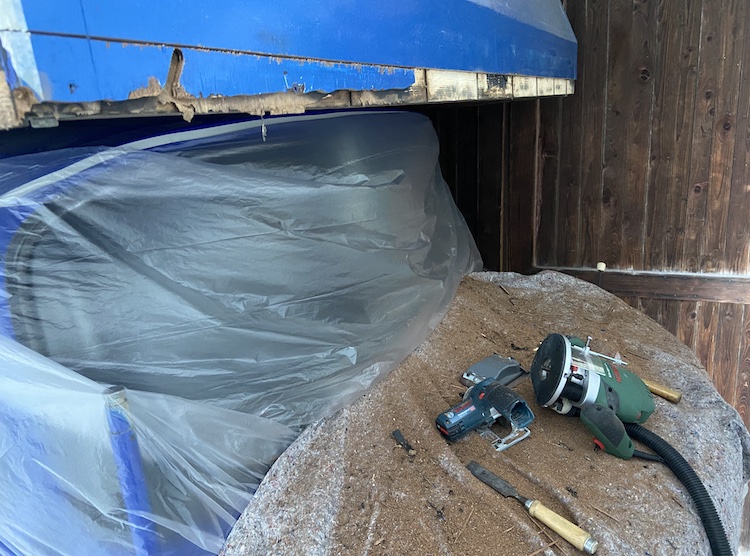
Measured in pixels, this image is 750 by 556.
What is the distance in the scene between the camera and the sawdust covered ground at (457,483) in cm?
106

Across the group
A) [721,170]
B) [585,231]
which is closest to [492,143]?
[585,231]

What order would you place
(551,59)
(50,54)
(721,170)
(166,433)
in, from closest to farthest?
(50,54), (166,433), (551,59), (721,170)

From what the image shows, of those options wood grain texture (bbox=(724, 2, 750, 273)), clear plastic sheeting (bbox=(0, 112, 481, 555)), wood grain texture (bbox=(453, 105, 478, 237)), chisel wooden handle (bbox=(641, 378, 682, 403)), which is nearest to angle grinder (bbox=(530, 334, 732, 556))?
chisel wooden handle (bbox=(641, 378, 682, 403))

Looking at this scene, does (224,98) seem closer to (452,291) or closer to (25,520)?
(25,520)

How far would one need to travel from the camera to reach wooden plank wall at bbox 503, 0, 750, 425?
2297 millimetres

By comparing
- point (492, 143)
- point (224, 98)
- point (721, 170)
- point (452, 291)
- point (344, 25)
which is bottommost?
point (452, 291)

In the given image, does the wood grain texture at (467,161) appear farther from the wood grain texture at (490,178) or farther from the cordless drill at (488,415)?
the cordless drill at (488,415)

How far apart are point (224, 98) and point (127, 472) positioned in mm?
647

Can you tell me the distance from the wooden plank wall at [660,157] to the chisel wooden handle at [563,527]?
70.0 inches

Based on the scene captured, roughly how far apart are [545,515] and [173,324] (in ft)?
2.86

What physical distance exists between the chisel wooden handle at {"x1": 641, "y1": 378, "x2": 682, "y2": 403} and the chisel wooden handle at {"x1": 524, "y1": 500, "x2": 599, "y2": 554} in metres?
0.73

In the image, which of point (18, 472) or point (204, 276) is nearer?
point (18, 472)

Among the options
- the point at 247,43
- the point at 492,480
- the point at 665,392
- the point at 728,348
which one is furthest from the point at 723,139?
the point at 247,43

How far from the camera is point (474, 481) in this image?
119 cm
